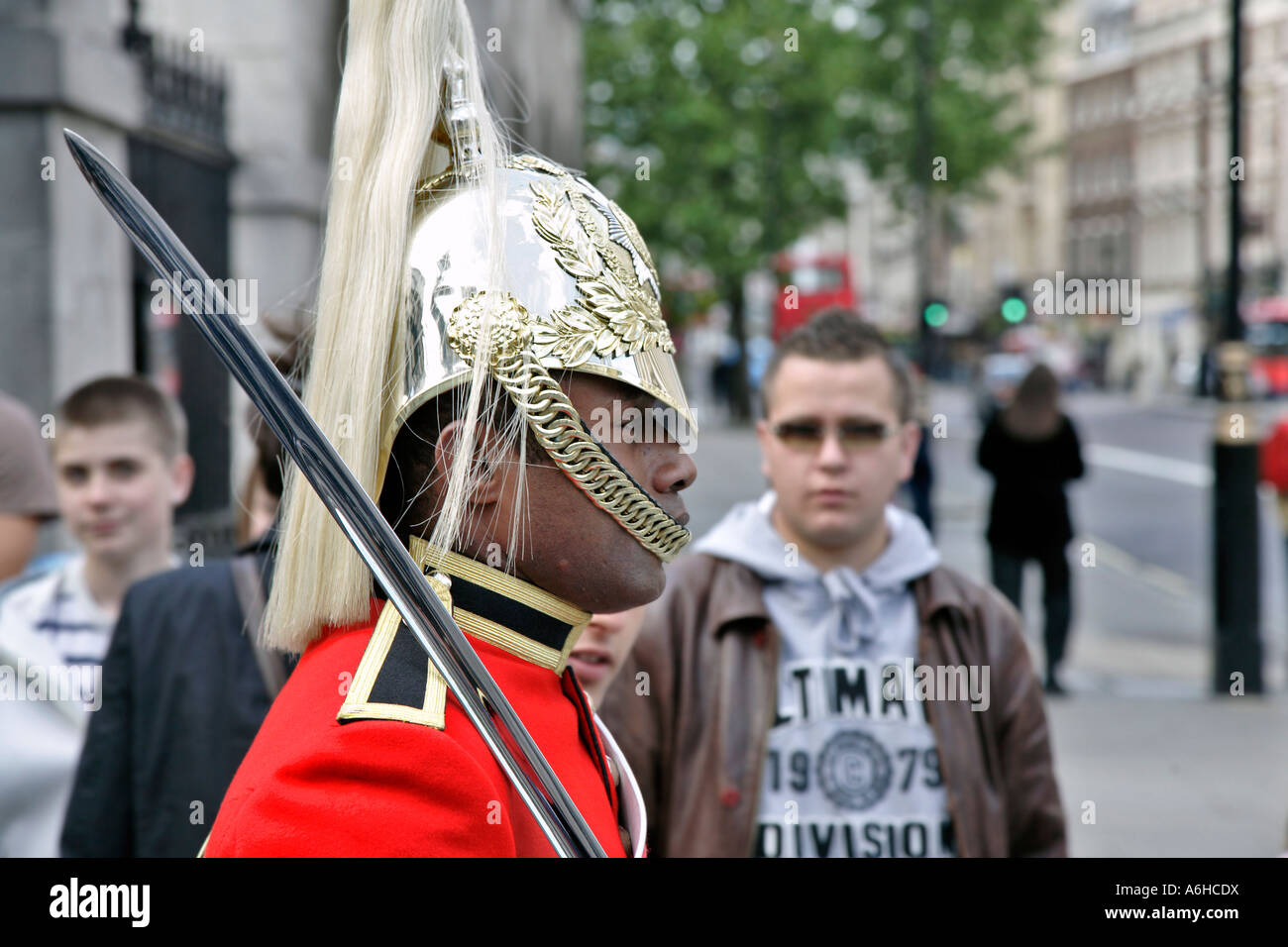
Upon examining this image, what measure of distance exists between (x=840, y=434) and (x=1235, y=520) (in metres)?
6.34

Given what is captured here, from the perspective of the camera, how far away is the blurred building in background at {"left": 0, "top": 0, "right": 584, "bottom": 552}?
6055mm

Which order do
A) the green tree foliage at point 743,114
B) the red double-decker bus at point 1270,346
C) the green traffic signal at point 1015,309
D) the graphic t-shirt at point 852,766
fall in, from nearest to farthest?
1. the graphic t-shirt at point 852,766
2. the green traffic signal at point 1015,309
3. the green tree foliage at point 743,114
4. the red double-decker bus at point 1270,346

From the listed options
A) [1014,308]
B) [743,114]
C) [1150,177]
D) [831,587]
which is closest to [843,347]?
[831,587]

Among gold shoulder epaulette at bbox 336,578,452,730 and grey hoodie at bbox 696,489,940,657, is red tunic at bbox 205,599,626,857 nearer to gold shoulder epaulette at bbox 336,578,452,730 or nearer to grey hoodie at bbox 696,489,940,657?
gold shoulder epaulette at bbox 336,578,452,730

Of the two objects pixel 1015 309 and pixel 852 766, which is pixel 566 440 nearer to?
pixel 852 766

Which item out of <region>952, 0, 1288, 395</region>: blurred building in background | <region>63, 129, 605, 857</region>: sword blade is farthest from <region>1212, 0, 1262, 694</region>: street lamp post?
<region>952, 0, 1288, 395</region>: blurred building in background

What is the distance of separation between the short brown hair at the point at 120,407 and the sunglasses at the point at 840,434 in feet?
5.31

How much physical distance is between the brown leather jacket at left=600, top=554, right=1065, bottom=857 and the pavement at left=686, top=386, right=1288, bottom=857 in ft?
6.64

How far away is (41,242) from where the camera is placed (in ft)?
19.9

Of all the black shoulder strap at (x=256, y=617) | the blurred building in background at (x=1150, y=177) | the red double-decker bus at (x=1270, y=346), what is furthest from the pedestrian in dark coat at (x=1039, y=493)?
the red double-decker bus at (x=1270, y=346)

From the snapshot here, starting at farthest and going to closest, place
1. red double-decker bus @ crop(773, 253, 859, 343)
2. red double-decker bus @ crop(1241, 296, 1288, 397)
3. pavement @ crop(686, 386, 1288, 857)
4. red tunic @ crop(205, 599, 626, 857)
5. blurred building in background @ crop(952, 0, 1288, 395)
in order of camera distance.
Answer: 1. blurred building in background @ crop(952, 0, 1288, 395)
2. red double-decker bus @ crop(1241, 296, 1288, 397)
3. red double-decker bus @ crop(773, 253, 859, 343)
4. pavement @ crop(686, 386, 1288, 857)
5. red tunic @ crop(205, 599, 626, 857)

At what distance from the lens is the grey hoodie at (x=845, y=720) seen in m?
3.10

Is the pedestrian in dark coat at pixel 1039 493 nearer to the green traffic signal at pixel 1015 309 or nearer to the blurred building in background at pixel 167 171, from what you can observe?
the blurred building in background at pixel 167 171

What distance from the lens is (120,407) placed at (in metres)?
3.88
